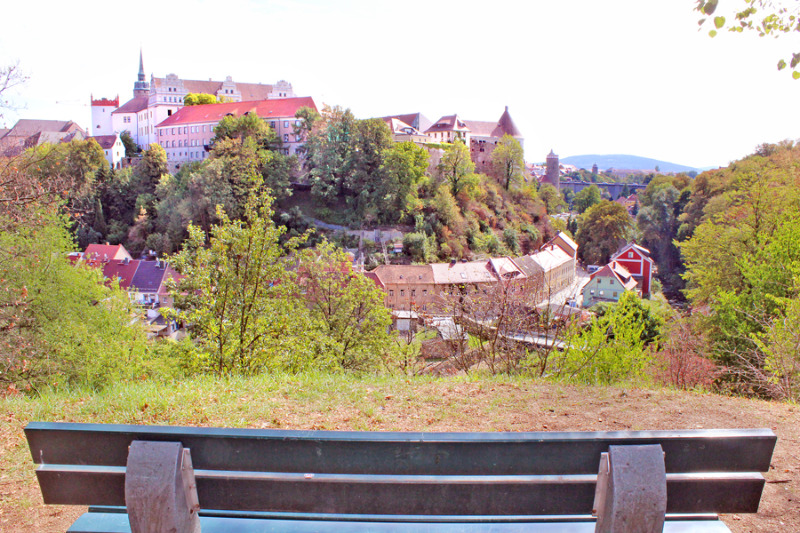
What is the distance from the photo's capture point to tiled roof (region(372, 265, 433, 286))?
3838 cm

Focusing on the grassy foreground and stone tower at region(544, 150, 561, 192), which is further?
stone tower at region(544, 150, 561, 192)

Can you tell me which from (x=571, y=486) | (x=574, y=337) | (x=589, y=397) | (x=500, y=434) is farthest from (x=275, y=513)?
(x=574, y=337)

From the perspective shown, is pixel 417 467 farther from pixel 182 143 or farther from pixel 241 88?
pixel 241 88


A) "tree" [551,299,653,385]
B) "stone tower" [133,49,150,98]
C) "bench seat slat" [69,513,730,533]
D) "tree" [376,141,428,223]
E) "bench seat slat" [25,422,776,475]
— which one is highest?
"stone tower" [133,49,150,98]

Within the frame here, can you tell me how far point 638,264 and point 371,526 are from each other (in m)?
54.8

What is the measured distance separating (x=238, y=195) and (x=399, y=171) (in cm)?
1436

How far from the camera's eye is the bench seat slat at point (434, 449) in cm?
218

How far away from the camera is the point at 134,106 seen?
8025 centimetres

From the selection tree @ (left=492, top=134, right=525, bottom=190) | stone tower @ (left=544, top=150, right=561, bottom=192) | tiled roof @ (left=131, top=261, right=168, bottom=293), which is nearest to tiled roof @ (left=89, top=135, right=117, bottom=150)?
tiled roof @ (left=131, top=261, right=168, bottom=293)

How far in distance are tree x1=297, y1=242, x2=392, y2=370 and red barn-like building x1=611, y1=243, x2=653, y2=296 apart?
44.2 meters

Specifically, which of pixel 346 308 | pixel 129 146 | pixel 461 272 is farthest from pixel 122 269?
pixel 129 146

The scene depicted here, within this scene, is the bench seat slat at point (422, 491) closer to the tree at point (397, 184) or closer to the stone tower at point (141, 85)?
the tree at point (397, 184)

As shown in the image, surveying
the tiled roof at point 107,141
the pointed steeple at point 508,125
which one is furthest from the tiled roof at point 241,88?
the pointed steeple at point 508,125

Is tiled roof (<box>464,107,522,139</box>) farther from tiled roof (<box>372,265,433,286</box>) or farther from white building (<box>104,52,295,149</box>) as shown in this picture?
tiled roof (<box>372,265,433,286</box>)
